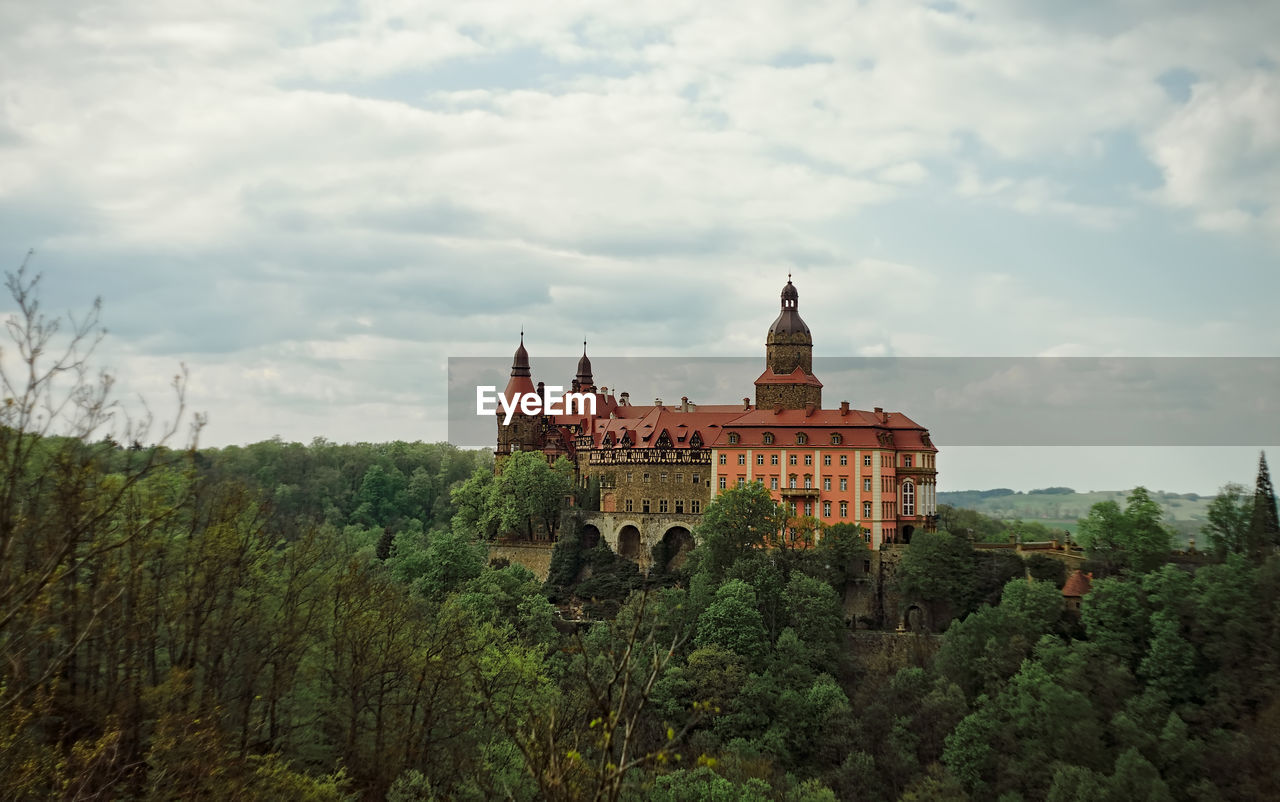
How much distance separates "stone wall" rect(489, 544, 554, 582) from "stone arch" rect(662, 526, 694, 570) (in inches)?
304

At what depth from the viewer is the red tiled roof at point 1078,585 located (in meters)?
49.8

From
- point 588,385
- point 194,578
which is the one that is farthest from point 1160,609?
point 588,385

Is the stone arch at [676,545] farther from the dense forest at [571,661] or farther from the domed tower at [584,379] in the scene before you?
the domed tower at [584,379]

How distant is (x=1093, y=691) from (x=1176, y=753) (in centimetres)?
403

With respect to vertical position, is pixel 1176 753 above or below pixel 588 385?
below

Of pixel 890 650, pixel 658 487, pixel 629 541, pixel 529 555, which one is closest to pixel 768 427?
pixel 658 487

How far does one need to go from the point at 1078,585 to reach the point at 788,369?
22744 mm

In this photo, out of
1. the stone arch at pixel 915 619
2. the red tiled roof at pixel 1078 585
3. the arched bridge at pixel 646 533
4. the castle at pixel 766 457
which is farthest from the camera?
the arched bridge at pixel 646 533

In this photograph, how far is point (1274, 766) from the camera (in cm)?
3712

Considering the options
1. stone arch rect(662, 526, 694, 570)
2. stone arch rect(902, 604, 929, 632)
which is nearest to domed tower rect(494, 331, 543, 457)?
stone arch rect(662, 526, 694, 570)

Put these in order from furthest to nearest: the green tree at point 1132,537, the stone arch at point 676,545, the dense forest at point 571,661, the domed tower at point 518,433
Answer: the domed tower at point 518,433 < the stone arch at point 676,545 < the green tree at point 1132,537 < the dense forest at point 571,661

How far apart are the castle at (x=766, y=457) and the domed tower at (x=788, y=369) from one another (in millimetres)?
60

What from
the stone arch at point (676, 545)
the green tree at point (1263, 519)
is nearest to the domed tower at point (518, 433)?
the stone arch at point (676, 545)

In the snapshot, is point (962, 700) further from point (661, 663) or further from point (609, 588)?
point (661, 663)
